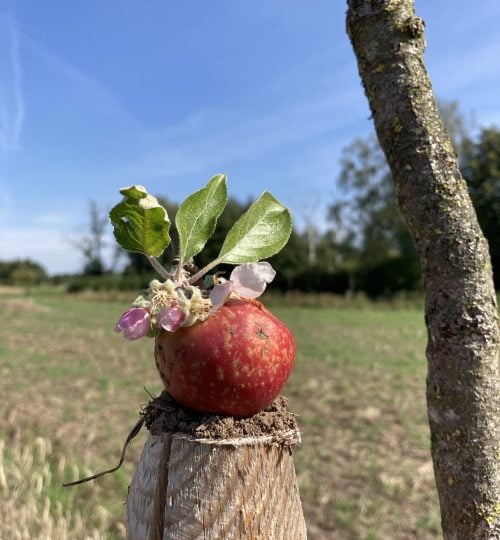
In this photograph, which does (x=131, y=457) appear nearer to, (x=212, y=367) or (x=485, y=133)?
(x=212, y=367)

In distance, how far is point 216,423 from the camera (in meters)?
0.89

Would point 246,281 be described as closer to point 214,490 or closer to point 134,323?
point 134,323

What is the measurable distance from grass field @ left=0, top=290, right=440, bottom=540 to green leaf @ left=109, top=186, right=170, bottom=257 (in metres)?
1.83

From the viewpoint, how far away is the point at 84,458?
455 cm

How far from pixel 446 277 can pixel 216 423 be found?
1.88ft

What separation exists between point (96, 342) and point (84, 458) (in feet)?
25.1

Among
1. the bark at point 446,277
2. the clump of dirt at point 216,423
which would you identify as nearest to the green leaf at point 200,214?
the clump of dirt at point 216,423

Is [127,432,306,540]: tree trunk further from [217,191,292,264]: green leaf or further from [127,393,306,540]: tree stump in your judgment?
[217,191,292,264]: green leaf

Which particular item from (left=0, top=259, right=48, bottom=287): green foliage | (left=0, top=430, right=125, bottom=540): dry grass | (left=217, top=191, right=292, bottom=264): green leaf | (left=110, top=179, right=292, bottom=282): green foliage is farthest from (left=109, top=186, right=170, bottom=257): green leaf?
(left=0, top=259, right=48, bottom=287): green foliage

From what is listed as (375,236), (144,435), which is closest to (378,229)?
(375,236)

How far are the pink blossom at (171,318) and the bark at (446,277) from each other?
0.57 m

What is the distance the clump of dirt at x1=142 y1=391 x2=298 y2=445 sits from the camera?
0.88 meters

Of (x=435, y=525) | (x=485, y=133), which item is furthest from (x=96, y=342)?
(x=485, y=133)

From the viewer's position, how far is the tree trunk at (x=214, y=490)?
86cm
